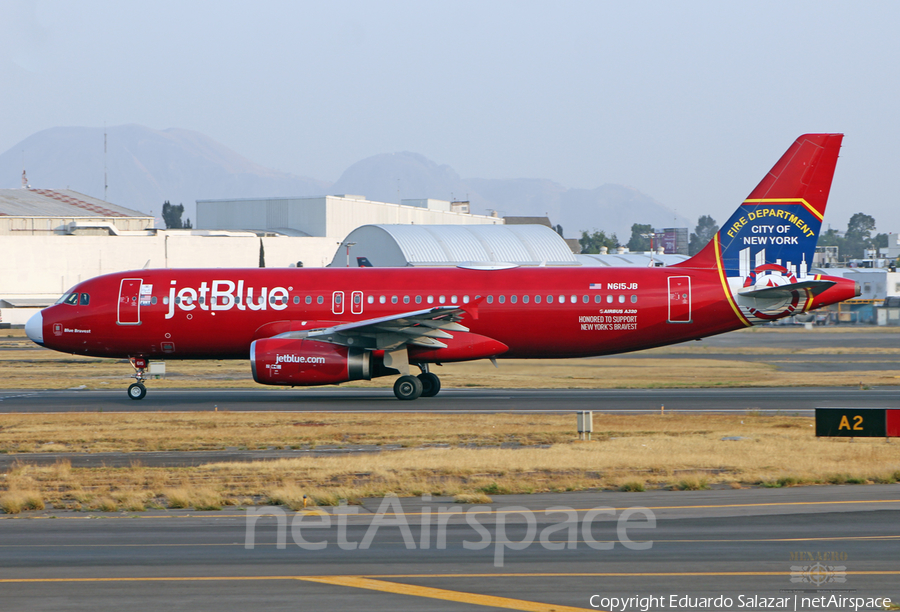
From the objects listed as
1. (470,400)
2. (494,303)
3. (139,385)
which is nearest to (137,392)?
(139,385)

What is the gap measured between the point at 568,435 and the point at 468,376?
61.7 feet

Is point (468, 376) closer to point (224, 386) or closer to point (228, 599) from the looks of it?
point (224, 386)

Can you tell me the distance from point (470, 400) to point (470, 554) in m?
20.4

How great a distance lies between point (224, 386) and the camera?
38.2m

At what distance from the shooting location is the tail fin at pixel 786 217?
106ft

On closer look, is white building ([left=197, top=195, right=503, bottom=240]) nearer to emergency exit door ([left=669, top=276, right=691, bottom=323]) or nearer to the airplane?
the airplane

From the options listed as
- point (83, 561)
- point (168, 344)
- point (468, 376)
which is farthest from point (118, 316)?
A: point (83, 561)

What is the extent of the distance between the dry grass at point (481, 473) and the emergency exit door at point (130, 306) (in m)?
Result: 13.0

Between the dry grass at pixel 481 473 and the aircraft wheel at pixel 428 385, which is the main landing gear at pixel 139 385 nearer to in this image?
the aircraft wheel at pixel 428 385

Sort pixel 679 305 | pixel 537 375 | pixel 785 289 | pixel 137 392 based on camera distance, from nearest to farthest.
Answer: pixel 785 289 < pixel 679 305 < pixel 137 392 < pixel 537 375

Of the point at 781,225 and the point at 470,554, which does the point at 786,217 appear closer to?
the point at 781,225

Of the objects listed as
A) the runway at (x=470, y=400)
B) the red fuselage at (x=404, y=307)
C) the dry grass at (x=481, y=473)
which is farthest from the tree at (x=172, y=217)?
the dry grass at (x=481, y=473)

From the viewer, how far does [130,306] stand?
32625 millimetres

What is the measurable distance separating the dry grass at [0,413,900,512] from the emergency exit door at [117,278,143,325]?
13.0m
